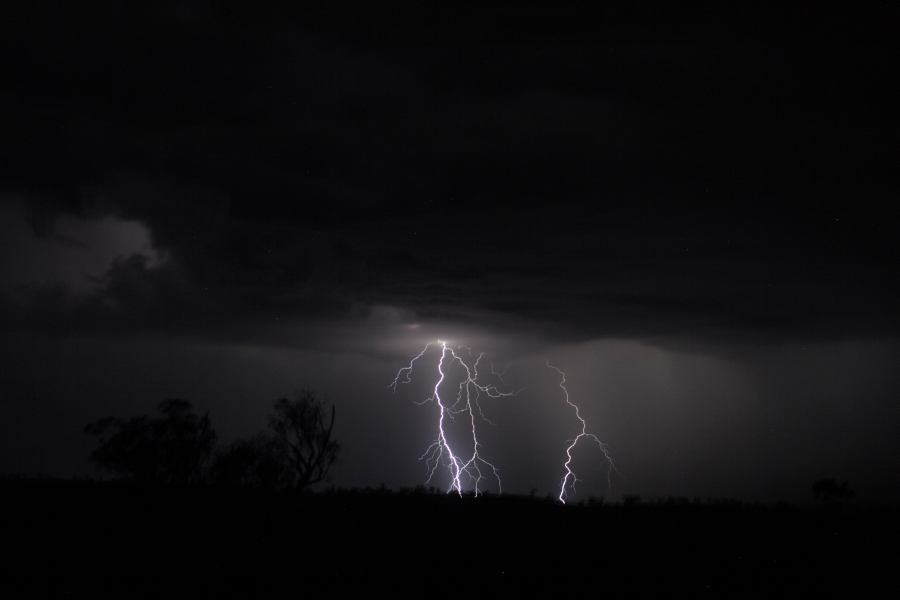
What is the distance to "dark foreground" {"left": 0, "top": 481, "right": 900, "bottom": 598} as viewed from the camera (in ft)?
46.1

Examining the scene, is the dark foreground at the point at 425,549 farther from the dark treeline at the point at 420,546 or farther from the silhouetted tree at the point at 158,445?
the silhouetted tree at the point at 158,445

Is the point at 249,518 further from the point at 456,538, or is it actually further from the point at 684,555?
the point at 684,555

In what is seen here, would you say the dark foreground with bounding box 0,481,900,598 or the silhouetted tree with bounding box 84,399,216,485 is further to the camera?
the silhouetted tree with bounding box 84,399,216,485

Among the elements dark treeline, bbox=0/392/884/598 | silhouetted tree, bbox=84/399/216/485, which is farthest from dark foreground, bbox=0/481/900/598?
silhouetted tree, bbox=84/399/216/485

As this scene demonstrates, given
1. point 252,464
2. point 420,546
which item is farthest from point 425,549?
point 252,464

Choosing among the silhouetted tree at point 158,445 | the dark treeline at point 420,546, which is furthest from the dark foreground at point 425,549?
the silhouetted tree at point 158,445

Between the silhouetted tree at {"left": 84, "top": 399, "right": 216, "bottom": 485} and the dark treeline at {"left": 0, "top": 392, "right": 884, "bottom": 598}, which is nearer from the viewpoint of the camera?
the dark treeline at {"left": 0, "top": 392, "right": 884, "bottom": 598}

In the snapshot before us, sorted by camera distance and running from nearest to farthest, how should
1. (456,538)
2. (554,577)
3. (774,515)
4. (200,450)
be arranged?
(554,577), (456,538), (774,515), (200,450)

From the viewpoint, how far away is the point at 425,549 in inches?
647

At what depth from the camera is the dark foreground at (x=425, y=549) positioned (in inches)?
553

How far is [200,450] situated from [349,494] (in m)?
23.3

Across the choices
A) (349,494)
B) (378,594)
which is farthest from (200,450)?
(378,594)

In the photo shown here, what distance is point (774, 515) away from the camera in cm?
2067

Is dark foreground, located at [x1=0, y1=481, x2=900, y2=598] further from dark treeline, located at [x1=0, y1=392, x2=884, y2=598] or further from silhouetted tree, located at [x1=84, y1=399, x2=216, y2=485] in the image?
silhouetted tree, located at [x1=84, y1=399, x2=216, y2=485]
